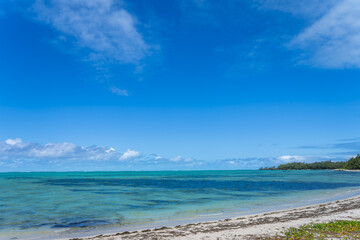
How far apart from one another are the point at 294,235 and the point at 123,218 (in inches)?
547

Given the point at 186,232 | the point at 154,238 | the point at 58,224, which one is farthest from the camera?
the point at 58,224

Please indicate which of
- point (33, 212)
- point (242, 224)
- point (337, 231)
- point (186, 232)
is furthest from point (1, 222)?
point (337, 231)

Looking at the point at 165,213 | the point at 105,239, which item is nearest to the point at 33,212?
the point at 165,213

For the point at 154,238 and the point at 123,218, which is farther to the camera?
the point at 123,218

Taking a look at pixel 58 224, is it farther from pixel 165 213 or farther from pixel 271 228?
pixel 271 228

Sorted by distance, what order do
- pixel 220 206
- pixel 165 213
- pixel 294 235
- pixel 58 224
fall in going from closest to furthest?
pixel 294 235
pixel 58 224
pixel 165 213
pixel 220 206

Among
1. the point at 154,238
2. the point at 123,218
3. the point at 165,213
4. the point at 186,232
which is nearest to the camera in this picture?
the point at 154,238

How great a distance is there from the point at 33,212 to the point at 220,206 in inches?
726

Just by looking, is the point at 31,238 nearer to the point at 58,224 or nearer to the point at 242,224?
the point at 58,224

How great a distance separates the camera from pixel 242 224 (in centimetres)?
1953

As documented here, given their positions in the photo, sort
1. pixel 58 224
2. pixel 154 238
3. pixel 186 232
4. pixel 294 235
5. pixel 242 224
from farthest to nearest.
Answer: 1. pixel 58 224
2. pixel 242 224
3. pixel 186 232
4. pixel 154 238
5. pixel 294 235

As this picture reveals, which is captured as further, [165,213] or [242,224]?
[165,213]

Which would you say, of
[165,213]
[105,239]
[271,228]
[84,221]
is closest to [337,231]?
[271,228]

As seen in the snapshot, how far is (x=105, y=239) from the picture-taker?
52.5ft
